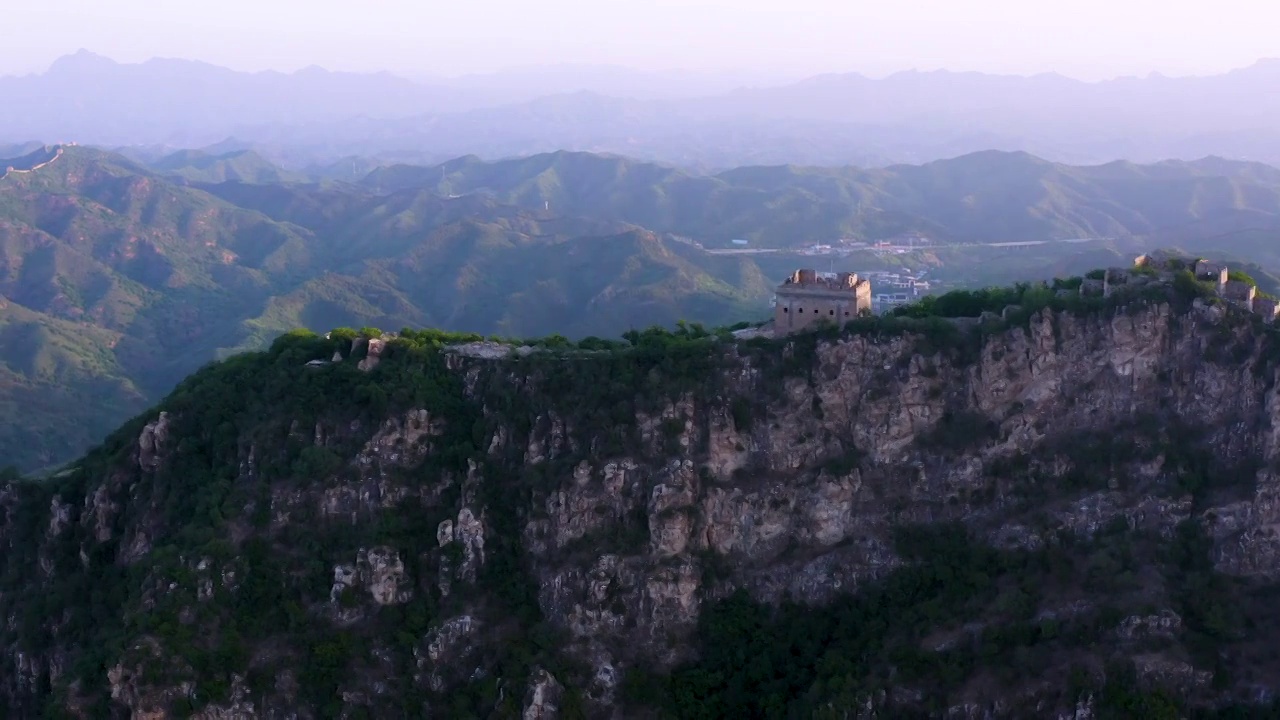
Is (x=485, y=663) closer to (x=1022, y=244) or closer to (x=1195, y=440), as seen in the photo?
(x=1195, y=440)

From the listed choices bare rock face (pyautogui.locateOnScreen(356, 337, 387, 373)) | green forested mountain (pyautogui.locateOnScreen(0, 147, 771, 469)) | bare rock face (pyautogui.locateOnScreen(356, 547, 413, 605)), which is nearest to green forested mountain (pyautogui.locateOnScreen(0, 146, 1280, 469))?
green forested mountain (pyautogui.locateOnScreen(0, 147, 771, 469))

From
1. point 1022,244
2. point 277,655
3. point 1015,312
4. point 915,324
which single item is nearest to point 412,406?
point 277,655

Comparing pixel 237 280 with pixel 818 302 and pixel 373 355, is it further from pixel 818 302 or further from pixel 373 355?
pixel 818 302

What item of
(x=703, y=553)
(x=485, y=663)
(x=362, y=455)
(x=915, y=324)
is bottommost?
(x=485, y=663)

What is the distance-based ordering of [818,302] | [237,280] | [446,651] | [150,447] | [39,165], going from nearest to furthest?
[446,651] → [818,302] → [150,447] → [237,280] → [39,165]

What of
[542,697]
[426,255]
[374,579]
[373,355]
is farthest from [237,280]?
[542,697]
